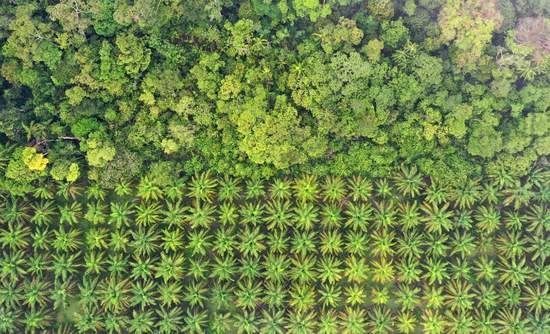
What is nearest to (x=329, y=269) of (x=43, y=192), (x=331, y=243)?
(x=331, y=243)

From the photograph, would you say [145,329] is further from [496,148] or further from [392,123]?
[496,148]

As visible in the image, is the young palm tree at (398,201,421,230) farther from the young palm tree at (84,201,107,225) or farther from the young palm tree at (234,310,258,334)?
the young palm tree at (84,201,107,225)

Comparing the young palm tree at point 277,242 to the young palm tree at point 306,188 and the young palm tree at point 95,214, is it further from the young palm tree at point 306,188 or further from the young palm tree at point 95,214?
the young palm tree at point 95,214

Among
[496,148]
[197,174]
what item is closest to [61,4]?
[197,174]

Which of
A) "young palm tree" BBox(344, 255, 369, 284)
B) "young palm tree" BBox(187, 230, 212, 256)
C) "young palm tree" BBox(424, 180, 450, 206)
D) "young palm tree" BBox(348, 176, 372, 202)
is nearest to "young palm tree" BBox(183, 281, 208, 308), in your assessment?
"young palm tree" BBox(187, 230, 212, 256)

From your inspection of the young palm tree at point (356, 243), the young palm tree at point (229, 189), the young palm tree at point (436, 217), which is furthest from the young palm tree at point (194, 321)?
the young palm tree at point (436, 217)

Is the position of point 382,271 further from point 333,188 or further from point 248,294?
point 248,294
